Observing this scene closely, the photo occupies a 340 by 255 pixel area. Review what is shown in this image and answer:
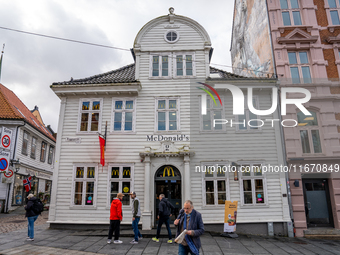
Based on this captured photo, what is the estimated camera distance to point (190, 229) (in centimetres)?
588

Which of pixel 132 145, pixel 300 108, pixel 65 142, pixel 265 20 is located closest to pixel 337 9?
pixel 265 20

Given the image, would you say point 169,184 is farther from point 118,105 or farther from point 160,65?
point 160,65

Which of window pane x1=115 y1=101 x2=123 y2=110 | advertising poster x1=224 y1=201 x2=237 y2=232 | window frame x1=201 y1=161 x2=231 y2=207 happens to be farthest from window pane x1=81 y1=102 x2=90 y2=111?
advertising poster x1=224 y1=201 x2=237 y2=232

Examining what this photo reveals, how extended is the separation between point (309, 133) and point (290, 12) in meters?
7.57

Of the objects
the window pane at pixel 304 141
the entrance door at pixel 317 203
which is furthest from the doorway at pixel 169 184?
the window pane at pixel 304 141

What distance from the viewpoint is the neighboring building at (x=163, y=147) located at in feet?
42.4

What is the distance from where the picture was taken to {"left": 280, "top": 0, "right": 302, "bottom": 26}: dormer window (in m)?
15.5

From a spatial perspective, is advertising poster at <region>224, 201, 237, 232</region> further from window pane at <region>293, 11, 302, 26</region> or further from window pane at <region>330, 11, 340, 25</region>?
window pane at <region>330, 11, 340, 25</region>

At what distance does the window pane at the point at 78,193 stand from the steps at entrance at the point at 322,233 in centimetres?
1137

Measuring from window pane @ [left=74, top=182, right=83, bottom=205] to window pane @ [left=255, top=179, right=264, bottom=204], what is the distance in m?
9.07

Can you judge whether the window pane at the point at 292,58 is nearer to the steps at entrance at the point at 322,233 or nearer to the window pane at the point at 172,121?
the window pane at the point at 172,121

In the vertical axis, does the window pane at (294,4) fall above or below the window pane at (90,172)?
above

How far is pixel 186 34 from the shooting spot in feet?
50.2

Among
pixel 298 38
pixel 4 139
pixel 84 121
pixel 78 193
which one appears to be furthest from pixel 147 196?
pixel 298 38
